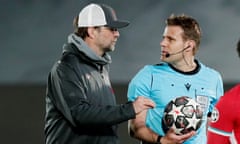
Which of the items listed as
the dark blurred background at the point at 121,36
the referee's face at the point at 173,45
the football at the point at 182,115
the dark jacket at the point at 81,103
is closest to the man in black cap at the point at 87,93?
the dark jacket at the point at 81,103

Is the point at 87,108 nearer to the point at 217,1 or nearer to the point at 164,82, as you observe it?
the point at 164,82

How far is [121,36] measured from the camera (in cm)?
700

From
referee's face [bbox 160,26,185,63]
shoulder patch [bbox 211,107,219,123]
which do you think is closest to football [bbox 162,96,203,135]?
referee's face [bbox 160,26,185,63]

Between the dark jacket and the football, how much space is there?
194 millimetres

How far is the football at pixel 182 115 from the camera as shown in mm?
2865

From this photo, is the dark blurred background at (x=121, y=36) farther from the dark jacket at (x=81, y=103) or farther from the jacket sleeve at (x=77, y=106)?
the jacket sleeve at (x=77, y=106)

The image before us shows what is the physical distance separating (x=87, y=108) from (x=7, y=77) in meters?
4.36

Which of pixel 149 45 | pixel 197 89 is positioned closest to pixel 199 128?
pixel 197 89

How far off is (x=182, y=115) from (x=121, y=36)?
4174 mm

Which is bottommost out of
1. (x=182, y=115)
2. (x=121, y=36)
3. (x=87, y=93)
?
(x=121, y=36)

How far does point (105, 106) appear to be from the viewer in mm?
2787

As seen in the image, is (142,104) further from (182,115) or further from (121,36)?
(121,36)

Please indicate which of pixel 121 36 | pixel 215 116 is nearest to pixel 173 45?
pixel 215 116

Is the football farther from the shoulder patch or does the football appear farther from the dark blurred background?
the dark blurred background
